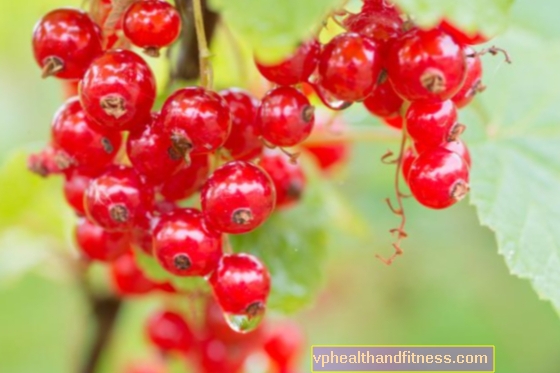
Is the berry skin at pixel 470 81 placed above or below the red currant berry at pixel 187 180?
above

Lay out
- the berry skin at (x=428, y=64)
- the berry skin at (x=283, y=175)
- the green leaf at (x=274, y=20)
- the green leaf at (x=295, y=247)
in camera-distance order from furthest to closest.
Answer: the green leaf at (x=295, y=247), the berry skin at (x=283, y=175), the berry skin at (x=428, y=64), the green leaf at (x=274, y=20)

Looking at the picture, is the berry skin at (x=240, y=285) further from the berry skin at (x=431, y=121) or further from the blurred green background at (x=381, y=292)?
the blurred green background at (x=381, y=292)

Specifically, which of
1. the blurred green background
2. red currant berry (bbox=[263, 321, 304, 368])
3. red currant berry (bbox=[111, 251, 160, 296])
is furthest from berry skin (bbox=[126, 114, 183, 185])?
the blurred green background

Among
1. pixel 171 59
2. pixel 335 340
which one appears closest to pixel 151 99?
pixel 171 59

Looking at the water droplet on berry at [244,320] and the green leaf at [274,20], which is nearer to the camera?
the green leaf at [274,20]

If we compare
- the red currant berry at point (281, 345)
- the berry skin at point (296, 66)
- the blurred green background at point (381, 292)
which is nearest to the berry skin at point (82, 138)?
the berry skin at point (296, 66)

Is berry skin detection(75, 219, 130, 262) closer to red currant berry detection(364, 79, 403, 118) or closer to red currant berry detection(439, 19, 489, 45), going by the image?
red currant berry detection(364, 79, 403, 118)

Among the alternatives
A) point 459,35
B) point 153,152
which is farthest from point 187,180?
point 459,35
